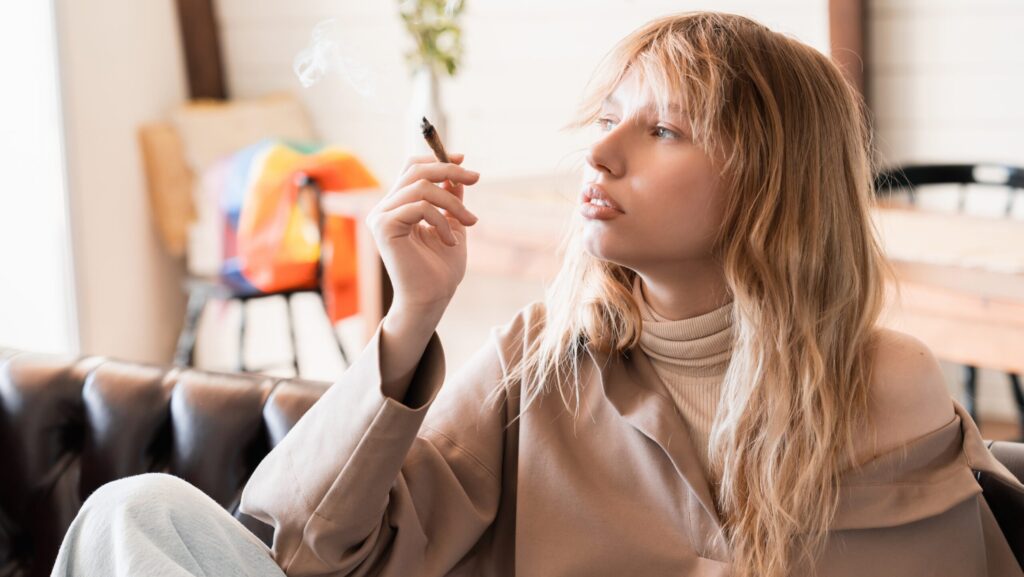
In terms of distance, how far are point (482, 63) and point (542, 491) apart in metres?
2.75

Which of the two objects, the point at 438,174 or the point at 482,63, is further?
the point at 482,63

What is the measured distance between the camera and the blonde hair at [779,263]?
1.21 m

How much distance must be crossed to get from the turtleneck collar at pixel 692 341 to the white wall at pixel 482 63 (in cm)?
206

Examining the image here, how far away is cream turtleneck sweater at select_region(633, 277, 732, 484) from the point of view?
4.25 ft

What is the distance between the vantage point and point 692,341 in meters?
1.31

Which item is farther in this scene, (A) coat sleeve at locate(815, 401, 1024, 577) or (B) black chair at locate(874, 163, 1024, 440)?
(B) black chair at locate(874, 163, 1024, 440)

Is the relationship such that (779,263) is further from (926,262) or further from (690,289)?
(926,262)

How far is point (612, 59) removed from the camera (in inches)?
50.9

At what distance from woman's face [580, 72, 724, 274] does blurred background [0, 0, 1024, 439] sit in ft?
3.31

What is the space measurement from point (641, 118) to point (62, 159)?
2.91m

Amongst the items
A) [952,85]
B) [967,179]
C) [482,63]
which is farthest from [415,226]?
[482,63]

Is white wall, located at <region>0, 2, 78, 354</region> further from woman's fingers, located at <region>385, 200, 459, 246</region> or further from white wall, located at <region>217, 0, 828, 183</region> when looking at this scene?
woman's fingers, located at <region>385, 200, 459, 246</region>

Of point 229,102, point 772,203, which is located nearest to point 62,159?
point 229,102

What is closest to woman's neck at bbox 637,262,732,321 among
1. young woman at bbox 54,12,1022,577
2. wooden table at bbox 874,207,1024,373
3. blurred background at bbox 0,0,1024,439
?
young woman at bbox 54,12,1022,577
